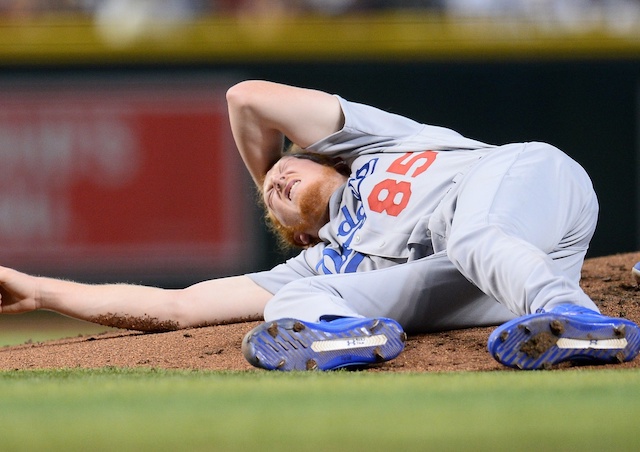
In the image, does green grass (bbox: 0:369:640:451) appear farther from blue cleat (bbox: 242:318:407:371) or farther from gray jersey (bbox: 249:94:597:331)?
gray jersey (bbox: 249:94:597:331)

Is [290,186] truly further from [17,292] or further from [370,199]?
[17,292]

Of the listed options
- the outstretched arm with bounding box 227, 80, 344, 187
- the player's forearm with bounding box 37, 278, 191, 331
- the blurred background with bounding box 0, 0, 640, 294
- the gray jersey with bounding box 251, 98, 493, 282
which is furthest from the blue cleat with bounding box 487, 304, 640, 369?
the blurred background with bounding box 0, 0, 640, 294

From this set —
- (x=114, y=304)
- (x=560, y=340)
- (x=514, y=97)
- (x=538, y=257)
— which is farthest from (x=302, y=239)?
(x=514, y=97)

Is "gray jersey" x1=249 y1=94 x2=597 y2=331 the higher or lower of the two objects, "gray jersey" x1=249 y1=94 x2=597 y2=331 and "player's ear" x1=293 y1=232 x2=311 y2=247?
the higher

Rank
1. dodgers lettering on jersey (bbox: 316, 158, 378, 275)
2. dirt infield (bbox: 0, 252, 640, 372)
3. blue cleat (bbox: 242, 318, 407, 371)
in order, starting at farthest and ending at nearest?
dodgers lettering on jersey (bbox: 316, 158, 378, 275) < dirt infield (bbox: 0, 252, 640, 372) < blue cleat (bbox: 242, 318, 407, 371)

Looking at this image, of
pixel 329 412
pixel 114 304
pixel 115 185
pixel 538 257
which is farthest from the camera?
pixel 115 185
